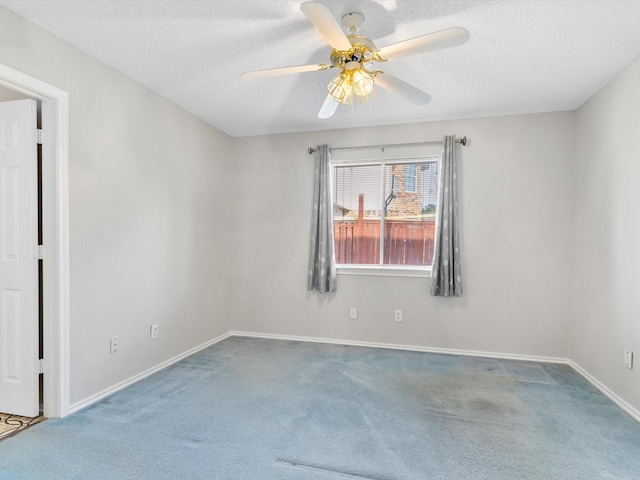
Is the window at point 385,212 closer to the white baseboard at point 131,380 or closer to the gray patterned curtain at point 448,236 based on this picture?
the gray patterned curtain at point 448,236

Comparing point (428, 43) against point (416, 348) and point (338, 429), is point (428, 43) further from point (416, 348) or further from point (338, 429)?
point (416, 348)

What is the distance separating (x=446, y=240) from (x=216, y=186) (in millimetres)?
2640

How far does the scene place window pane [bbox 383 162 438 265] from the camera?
3.96 metres

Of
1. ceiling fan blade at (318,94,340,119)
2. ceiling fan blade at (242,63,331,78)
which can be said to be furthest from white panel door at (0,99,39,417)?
ceiling fan blade at (318,94,340,119)

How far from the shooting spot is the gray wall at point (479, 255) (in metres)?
3.56

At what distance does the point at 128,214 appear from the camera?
290 centimetres

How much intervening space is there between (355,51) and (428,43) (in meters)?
0.41

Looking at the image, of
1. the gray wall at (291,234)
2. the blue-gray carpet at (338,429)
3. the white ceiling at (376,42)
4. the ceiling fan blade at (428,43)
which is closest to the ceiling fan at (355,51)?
the ceiling fan blade at (428,43)

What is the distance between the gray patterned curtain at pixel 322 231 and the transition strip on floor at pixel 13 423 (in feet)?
8.47

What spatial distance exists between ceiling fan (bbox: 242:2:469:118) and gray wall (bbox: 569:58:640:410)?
5.35 feet

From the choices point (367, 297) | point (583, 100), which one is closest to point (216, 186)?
point (367, 297)

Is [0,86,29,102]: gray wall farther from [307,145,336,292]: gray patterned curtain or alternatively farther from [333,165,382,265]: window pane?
[333,165,382,265]: window pane

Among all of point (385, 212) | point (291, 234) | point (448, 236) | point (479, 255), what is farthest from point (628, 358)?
point (291, 234)

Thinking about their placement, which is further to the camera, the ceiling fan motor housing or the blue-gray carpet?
the ceiling fan motor housing
